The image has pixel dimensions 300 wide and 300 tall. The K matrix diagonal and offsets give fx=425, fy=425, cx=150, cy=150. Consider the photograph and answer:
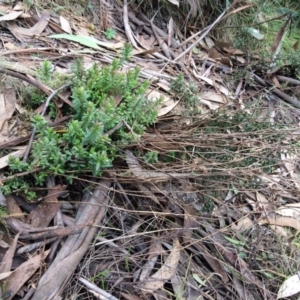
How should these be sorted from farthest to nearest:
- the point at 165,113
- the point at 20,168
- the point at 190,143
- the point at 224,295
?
the point at 165,113 → the point at 190,143 → the point at 224,295 → the point at 20,168

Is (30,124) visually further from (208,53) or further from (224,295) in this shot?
(208,53)

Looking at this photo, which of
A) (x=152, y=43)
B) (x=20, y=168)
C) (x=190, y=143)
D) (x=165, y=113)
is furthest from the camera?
(x=152, y=43)

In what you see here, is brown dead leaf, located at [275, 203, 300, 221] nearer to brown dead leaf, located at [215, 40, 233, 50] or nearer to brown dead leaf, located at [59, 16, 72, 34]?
brown dead leaf, located at [215, 40, 233, 50]

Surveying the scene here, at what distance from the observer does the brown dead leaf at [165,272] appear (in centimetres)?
155

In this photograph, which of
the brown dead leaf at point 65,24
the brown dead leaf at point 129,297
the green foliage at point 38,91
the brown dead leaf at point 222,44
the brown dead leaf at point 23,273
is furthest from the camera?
the brown dead leaf at point 222,44

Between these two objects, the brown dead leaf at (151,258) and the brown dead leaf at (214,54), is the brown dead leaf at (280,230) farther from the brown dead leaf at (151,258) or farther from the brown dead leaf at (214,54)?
the brown dead leaf at (214,54)

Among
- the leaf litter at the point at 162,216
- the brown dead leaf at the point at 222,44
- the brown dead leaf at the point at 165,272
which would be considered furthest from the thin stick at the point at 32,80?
the brown dead leaf at the point at 222,44

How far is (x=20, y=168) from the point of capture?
1532 millimetres

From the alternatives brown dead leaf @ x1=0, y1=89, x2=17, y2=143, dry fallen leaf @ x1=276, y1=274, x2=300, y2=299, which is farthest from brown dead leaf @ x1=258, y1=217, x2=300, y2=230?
brown dead leaf @ x1=0, y1=89, x2=17, y2=143

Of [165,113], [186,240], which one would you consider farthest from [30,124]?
[186,240]

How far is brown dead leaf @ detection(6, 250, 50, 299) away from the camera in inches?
54.8

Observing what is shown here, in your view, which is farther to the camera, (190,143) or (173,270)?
(190,143)

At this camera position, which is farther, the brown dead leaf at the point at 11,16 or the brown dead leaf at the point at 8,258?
the brown dead leaf at the point at 11,16

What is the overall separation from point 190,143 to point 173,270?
53 cm
